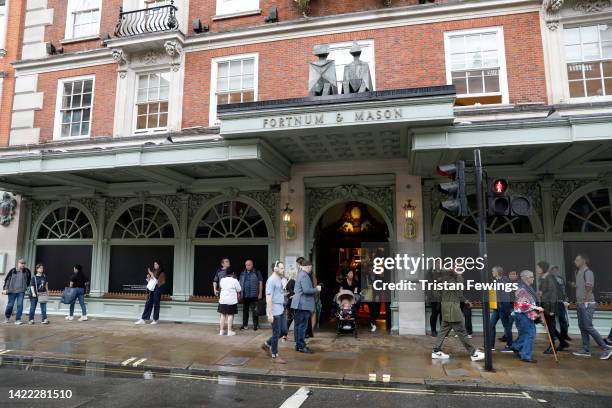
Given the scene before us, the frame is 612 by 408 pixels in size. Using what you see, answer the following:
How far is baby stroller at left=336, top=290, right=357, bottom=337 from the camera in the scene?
10.5m

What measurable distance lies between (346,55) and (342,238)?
551 cm

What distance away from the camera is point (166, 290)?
12773 millimetres

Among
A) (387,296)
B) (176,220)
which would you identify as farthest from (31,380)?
(387,296)

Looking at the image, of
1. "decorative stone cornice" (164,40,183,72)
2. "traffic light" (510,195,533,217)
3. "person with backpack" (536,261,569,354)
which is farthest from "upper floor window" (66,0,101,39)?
"person with backpack" (536,261,569,354)

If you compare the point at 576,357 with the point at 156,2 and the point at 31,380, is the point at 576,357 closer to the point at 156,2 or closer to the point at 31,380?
the point at 31,380

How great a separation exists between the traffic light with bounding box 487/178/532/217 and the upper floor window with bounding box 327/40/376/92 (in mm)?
5601

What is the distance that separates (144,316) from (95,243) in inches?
125

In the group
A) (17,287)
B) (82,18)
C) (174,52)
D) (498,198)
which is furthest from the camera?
(82,18)

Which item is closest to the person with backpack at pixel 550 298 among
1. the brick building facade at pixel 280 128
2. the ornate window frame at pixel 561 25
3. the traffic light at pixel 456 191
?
the brick building facade at pixel 280 128

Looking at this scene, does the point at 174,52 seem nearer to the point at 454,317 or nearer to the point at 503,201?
the point at 503,201

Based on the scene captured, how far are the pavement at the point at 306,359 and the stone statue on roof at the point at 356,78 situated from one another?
5.76 m

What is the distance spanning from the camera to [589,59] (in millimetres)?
10773

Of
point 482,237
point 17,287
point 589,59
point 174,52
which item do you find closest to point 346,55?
point 174,52

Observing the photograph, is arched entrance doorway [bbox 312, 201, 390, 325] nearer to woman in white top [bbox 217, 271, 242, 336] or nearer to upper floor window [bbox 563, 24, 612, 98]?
woman in white top [bbox 217, 271, 242, 336]
